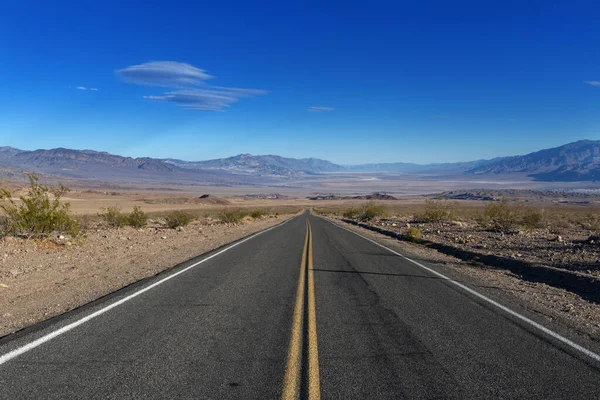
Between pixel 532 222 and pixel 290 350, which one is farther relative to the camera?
pixel 532 222

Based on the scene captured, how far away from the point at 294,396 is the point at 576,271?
38.3 feet

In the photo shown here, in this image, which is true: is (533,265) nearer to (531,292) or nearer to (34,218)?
(531,292)

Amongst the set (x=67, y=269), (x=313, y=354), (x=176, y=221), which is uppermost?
(x=313, y=354)

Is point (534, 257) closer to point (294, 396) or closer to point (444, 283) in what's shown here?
point (444, 283)

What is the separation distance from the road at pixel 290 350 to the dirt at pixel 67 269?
0.85 m

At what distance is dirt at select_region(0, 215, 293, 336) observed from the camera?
8242 millimetres

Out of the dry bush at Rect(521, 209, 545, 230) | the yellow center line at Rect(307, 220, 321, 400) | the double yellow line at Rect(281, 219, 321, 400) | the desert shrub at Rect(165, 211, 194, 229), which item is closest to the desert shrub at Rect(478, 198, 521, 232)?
the dry bush at Rect(521, 209, 545, 230)

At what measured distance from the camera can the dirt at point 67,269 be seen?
27.0ft

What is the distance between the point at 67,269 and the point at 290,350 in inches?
360

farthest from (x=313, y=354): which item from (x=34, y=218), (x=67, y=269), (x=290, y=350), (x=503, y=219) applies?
(x=503, y=219)

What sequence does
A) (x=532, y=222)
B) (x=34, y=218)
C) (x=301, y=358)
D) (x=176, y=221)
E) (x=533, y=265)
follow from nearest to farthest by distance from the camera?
(x=301, y=358)
(x=533, y=265)
(x=34, y=218)
(x=532, y=222)
(x=176, y=221)

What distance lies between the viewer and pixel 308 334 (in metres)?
6.48

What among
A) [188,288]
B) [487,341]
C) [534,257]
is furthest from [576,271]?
[188,288]

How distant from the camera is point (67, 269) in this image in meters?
12.4
